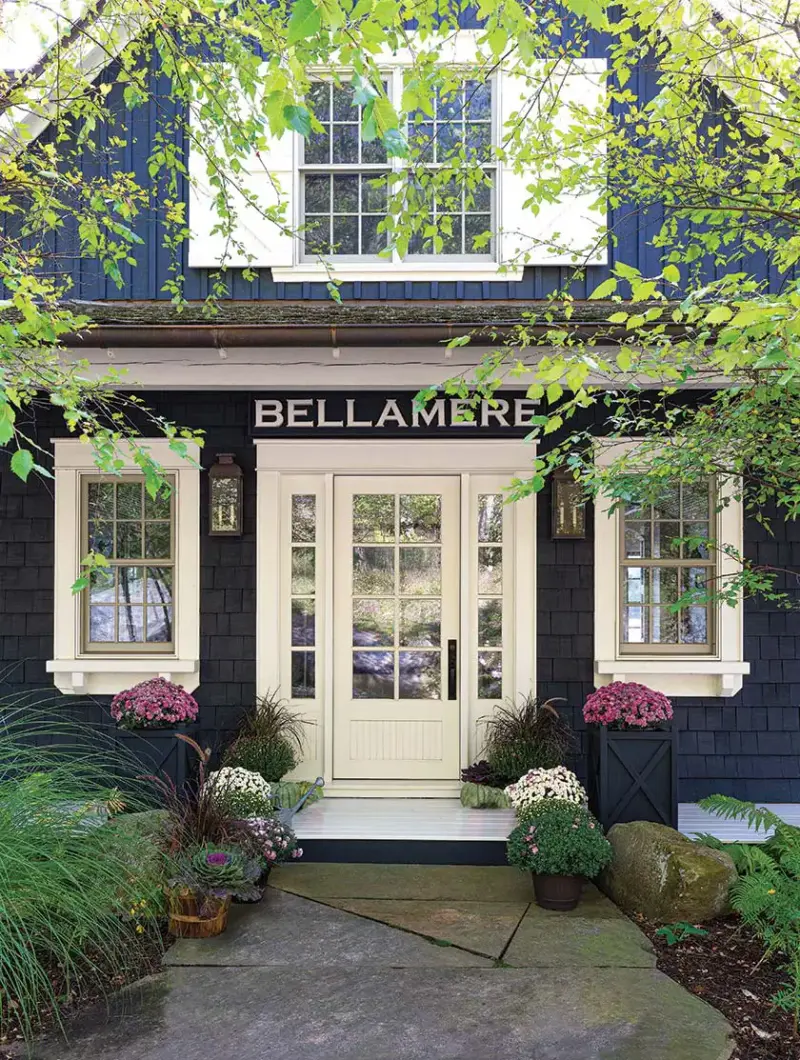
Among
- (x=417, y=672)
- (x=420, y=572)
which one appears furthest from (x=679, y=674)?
(x=420, y=572)

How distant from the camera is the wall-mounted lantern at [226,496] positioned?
562cm

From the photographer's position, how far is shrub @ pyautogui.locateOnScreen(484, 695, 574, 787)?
5344 millimetres

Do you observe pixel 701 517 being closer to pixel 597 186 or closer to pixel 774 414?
pixel 774 414

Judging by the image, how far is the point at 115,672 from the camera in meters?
5.67

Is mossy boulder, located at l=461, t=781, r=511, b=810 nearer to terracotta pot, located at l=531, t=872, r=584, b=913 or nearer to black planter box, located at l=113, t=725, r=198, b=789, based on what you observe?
terracotta pot, located at l=531, t=872, r=584, b=913

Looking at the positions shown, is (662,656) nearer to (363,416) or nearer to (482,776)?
(482,776)

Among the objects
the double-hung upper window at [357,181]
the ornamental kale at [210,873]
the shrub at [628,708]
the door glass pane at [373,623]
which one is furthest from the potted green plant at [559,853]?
the double-hung upper window at [357,181]

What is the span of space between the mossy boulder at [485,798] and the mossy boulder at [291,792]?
1003mm

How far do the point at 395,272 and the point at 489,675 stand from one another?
290 centimetres

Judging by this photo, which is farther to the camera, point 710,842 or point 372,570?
point 372,570

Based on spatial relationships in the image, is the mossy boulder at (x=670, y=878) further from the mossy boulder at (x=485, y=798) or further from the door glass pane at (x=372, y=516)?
the door glass pane at (x=372, y=516)

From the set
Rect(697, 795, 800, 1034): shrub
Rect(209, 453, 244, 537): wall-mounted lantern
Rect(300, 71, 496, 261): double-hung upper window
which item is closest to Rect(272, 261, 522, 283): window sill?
Rect(300, 71, 496, 261): double-hung upper window

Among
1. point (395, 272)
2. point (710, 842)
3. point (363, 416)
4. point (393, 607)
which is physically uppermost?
point (395, 272)

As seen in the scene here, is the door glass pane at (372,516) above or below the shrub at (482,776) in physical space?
above
